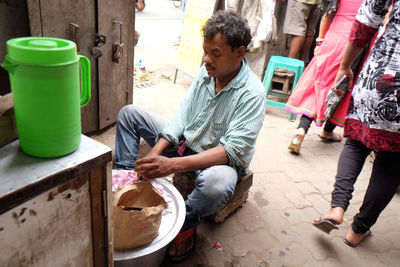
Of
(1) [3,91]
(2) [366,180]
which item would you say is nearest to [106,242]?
(1) [3,91]

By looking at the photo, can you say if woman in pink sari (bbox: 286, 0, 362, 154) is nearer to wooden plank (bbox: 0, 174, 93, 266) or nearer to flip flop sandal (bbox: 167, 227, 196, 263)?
flip flop sandal (bbox: 167, 227, 196, 263)

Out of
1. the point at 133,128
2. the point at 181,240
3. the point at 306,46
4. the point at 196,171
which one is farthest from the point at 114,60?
the point at 306,46

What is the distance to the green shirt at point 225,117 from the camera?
1783mm

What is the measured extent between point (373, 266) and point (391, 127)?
2.99 ft

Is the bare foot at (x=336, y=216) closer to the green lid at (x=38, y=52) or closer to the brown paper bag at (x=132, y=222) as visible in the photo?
the brown paper bag at (x=132, y=222)

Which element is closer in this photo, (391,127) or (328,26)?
(391,127)

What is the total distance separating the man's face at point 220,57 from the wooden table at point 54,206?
3.36 ft

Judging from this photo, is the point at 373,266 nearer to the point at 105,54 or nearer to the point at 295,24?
the point at 105,54

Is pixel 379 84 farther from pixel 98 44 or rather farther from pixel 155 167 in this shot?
pixel 98 44

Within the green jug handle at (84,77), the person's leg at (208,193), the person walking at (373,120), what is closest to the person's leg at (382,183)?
the person walking at (373,120)

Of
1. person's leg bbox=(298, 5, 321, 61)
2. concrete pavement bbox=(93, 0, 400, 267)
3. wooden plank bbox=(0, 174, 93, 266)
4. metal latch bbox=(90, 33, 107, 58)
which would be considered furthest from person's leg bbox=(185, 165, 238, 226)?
person's leg bbox=(298, 5, 321, 61)

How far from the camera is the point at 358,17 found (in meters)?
1.87

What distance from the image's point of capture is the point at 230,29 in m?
1.75

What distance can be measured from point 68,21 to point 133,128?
0.81m
